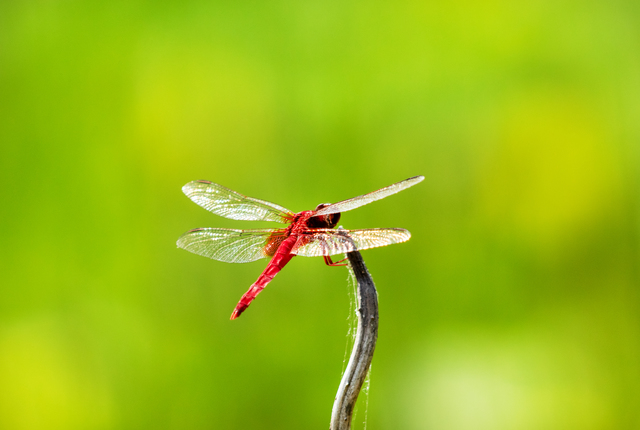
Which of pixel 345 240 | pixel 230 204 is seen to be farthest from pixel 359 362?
pixel 230 204

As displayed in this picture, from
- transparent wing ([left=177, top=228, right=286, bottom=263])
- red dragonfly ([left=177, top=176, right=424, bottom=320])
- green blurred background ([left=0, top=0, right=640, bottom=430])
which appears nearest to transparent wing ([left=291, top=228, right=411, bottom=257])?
red dragonfly ([left=177, top=176, right=424, bottom=320])

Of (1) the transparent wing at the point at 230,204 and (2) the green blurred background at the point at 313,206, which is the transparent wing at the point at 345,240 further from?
(2) the green blurred background at the point at 313,206

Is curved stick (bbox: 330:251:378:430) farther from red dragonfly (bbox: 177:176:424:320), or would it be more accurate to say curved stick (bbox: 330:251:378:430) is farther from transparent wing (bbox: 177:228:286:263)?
transparent wing (bbox: 177:228:286:263)

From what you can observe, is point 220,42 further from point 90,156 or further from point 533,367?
point 533,367

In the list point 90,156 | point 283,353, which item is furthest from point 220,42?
point 283,353

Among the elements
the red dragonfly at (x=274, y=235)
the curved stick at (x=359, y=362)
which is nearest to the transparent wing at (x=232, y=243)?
the red dragonfly at (x=274, y=235)

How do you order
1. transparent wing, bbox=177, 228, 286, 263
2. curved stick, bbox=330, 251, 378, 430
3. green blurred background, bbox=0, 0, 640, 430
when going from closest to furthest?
1. curved stick, bbox=330, 251, 378, 430
2. transparent wing, bbox=177, 228, 286, 263
3. green blurred background, bbox=0, 0, 640, 430
